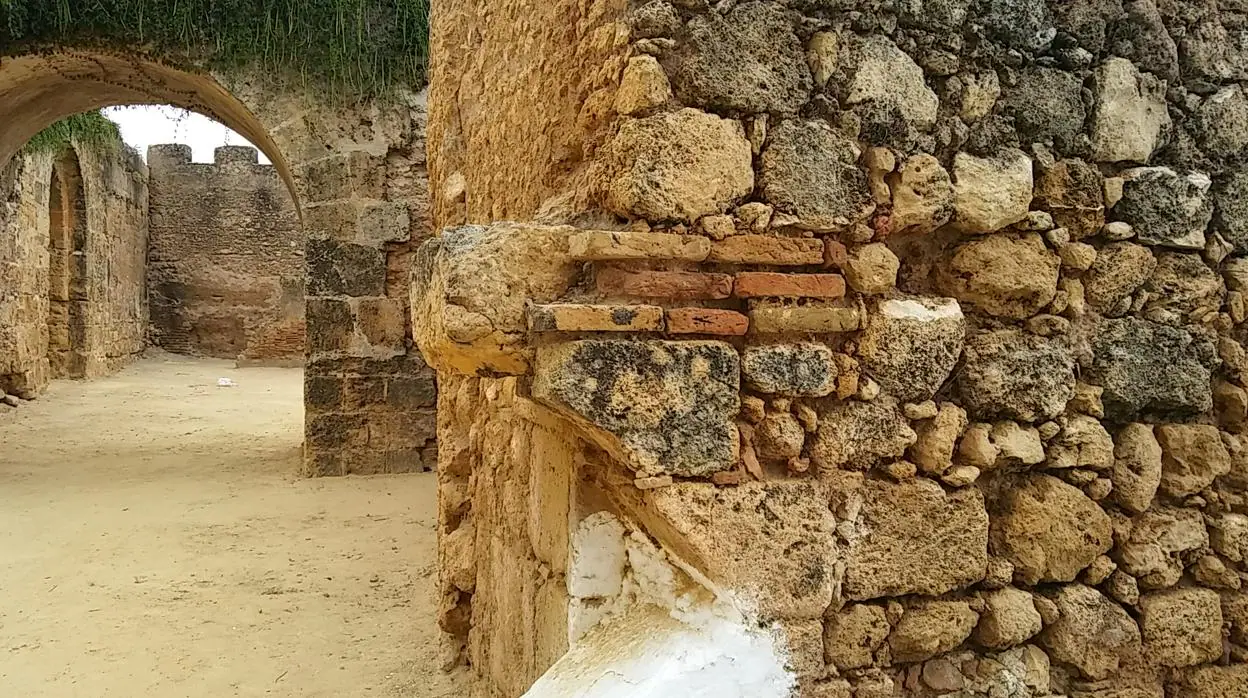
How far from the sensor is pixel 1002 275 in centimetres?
178

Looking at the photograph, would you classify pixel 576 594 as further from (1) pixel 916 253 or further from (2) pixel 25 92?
(2) pixel 25 92

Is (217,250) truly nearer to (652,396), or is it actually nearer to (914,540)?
(652,396)

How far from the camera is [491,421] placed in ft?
8.25

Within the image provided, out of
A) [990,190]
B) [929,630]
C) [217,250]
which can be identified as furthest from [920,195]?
[217,250]

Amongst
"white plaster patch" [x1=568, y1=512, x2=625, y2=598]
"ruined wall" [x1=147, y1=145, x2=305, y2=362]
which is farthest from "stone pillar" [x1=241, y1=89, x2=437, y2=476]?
"ruined wall" [x1=147, y1=145, x2=305, y2=362]

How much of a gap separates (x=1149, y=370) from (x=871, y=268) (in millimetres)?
681

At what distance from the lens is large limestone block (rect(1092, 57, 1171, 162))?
1861 mm

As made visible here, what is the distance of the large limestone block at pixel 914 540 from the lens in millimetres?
1666

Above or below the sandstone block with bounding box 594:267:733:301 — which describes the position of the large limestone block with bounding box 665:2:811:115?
above

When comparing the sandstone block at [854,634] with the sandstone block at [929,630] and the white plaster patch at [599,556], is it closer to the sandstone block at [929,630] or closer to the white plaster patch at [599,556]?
the sandstone block at [929,630]

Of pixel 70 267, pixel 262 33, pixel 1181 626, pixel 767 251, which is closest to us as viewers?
pixel 767 251

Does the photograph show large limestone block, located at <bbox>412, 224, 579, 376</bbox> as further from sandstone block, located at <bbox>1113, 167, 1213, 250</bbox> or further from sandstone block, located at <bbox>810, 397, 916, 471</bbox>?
sandstone block, located at <bbox>1113, 167, 1213, 250</bbox>

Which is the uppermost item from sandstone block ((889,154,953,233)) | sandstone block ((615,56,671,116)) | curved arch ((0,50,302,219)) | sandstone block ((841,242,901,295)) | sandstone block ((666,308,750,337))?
curved arch ((0,50,302,219))

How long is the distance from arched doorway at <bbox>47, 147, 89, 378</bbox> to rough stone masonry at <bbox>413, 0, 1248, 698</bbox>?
482 inches
